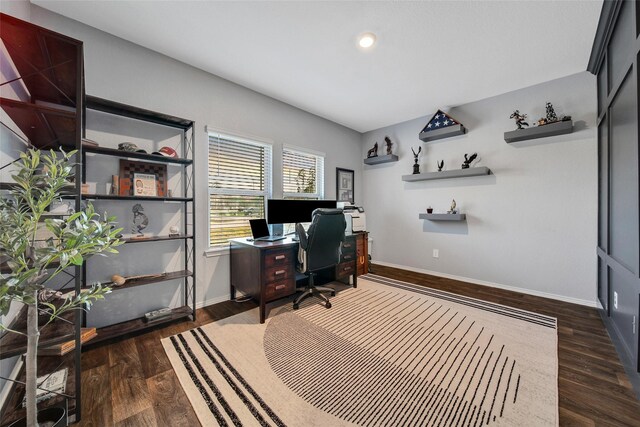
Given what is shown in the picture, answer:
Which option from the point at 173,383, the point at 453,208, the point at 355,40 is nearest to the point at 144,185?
the point at 173,383

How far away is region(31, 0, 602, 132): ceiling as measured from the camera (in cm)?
185

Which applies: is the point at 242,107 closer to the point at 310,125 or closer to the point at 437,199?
the point at 310,125

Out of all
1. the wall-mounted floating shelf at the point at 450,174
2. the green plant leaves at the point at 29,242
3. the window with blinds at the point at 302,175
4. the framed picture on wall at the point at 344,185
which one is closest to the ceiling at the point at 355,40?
the window with blinds at the point at 302,175

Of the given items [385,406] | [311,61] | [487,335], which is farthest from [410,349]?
[311,61]

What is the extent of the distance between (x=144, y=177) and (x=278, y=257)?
143 cm

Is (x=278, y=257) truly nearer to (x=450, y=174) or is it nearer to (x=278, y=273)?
(x=278, y=273)

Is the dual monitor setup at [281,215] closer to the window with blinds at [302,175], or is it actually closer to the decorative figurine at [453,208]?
the window with blinds at [302,175]

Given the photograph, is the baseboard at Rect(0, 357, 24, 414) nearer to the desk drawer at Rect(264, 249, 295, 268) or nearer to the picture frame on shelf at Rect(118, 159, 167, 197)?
the picture frame on shelf at Rect(118, 159, 167, 197)

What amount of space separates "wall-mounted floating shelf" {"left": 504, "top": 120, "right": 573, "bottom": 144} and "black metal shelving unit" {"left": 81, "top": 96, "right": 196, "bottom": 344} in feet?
12.0

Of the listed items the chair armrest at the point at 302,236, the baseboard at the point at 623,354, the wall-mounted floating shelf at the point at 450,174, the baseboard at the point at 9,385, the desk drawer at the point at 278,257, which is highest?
the wall-mounted floating shelf at the point at 450,174

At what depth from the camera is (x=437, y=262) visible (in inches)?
151

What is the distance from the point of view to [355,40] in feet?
7.15

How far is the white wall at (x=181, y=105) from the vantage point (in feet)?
6.75

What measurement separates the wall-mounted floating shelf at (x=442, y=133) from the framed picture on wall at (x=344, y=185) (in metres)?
1.37
